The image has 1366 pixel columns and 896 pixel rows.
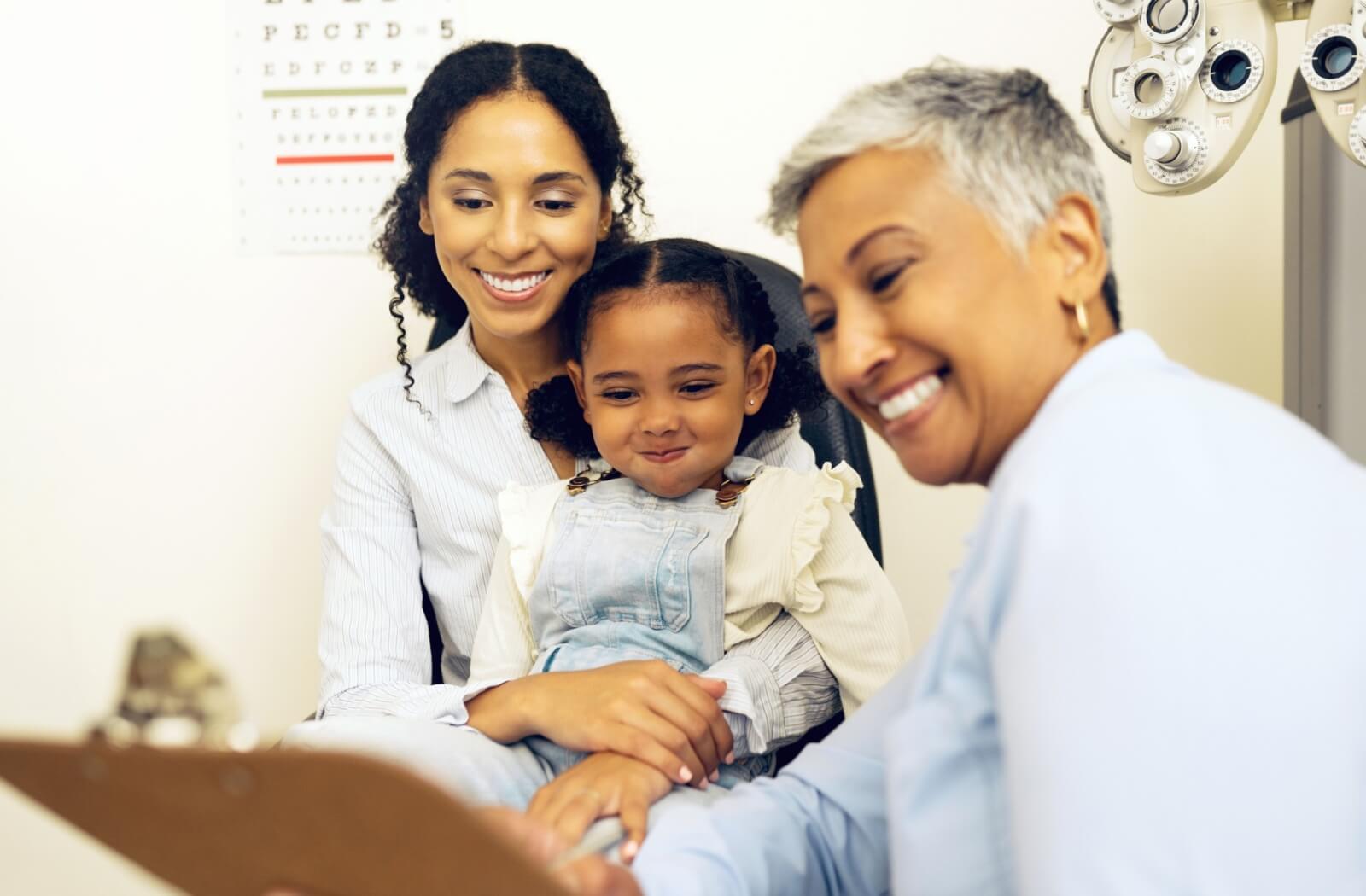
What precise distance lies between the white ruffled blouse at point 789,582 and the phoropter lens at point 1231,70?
727mm

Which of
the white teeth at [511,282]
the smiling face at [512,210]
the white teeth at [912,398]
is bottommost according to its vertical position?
the white teeth at [912,398]

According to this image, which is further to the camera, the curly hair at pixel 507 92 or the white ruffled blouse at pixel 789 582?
the curly hair at pixel 507 92

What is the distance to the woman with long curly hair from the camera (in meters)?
1.55

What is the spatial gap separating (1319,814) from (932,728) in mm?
238

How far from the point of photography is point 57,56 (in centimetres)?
231

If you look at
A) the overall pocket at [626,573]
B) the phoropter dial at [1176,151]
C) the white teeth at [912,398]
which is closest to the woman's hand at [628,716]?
the overall pocket at [626,573]

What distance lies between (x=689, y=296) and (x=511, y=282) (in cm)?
26

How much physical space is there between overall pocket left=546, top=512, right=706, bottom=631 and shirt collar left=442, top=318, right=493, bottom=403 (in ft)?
0.93

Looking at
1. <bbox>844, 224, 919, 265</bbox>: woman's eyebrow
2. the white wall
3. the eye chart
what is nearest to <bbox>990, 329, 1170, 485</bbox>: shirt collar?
<bbox>844, 224, 919, 265</bbox>: woman's eyebrow

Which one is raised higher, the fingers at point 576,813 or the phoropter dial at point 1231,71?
the phoropter dial at point 1231,71

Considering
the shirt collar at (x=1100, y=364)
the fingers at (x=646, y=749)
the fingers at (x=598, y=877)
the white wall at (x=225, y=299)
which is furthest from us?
the white wall at (x=225, y=299)

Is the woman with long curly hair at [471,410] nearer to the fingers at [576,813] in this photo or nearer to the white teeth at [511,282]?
the white teeth at [511,282]

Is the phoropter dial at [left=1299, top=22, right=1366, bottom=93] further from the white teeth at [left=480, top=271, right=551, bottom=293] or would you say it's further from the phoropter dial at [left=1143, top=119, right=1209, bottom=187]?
the white teeth at [left=480, top=271, right=551, bottom=293]

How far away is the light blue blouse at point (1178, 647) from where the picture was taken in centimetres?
69
